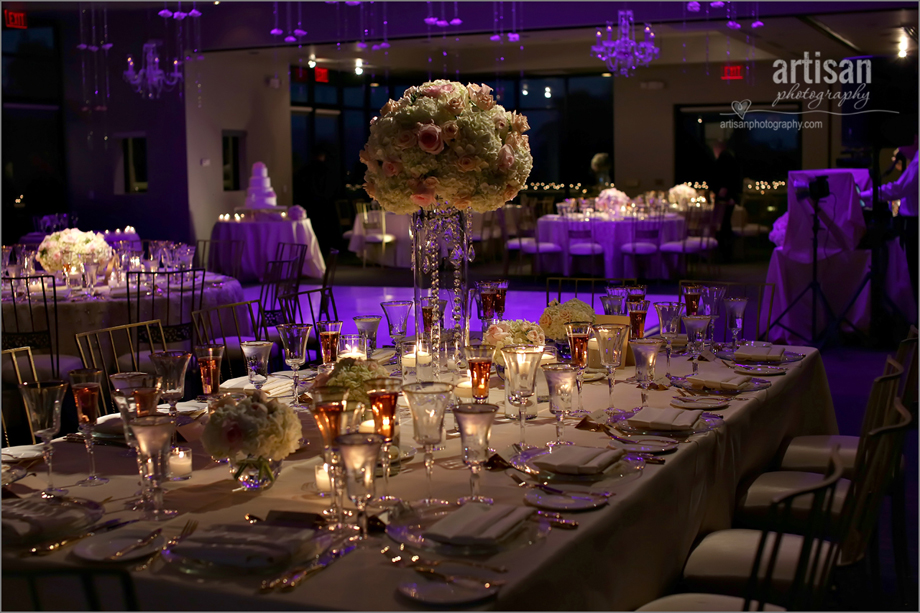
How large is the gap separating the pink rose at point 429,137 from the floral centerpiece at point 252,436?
1059mm

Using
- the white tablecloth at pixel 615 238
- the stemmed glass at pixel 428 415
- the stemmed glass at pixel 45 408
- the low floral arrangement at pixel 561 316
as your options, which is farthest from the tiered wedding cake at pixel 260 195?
the stemmed glass at pixel 428 415

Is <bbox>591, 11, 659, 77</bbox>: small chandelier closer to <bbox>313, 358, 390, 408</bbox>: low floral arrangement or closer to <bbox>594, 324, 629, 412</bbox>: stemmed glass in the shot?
<bbox>594, 324, 629, 412</bbox>: stemmed glass

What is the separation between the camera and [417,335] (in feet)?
9.55

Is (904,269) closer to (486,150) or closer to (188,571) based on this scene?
(486,150)

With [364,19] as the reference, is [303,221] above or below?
below

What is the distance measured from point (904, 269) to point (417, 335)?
6.01 m

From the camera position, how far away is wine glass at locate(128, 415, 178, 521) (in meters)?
1.66

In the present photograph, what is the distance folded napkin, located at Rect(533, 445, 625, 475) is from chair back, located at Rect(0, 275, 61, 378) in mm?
3736

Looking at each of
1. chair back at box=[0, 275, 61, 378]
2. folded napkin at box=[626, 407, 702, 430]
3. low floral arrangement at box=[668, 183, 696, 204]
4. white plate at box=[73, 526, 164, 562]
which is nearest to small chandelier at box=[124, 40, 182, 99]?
low floral arrangement at box=[668, 183, 696, 204]

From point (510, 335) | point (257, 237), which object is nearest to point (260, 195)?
point (257, 237)

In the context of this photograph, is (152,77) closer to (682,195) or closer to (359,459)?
(682,195)

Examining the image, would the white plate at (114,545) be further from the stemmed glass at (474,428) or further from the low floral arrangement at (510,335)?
the low floral arrangement at (510,335)

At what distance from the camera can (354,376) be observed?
6.85 ft

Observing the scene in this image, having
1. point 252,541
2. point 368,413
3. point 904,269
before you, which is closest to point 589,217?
point 904,269
